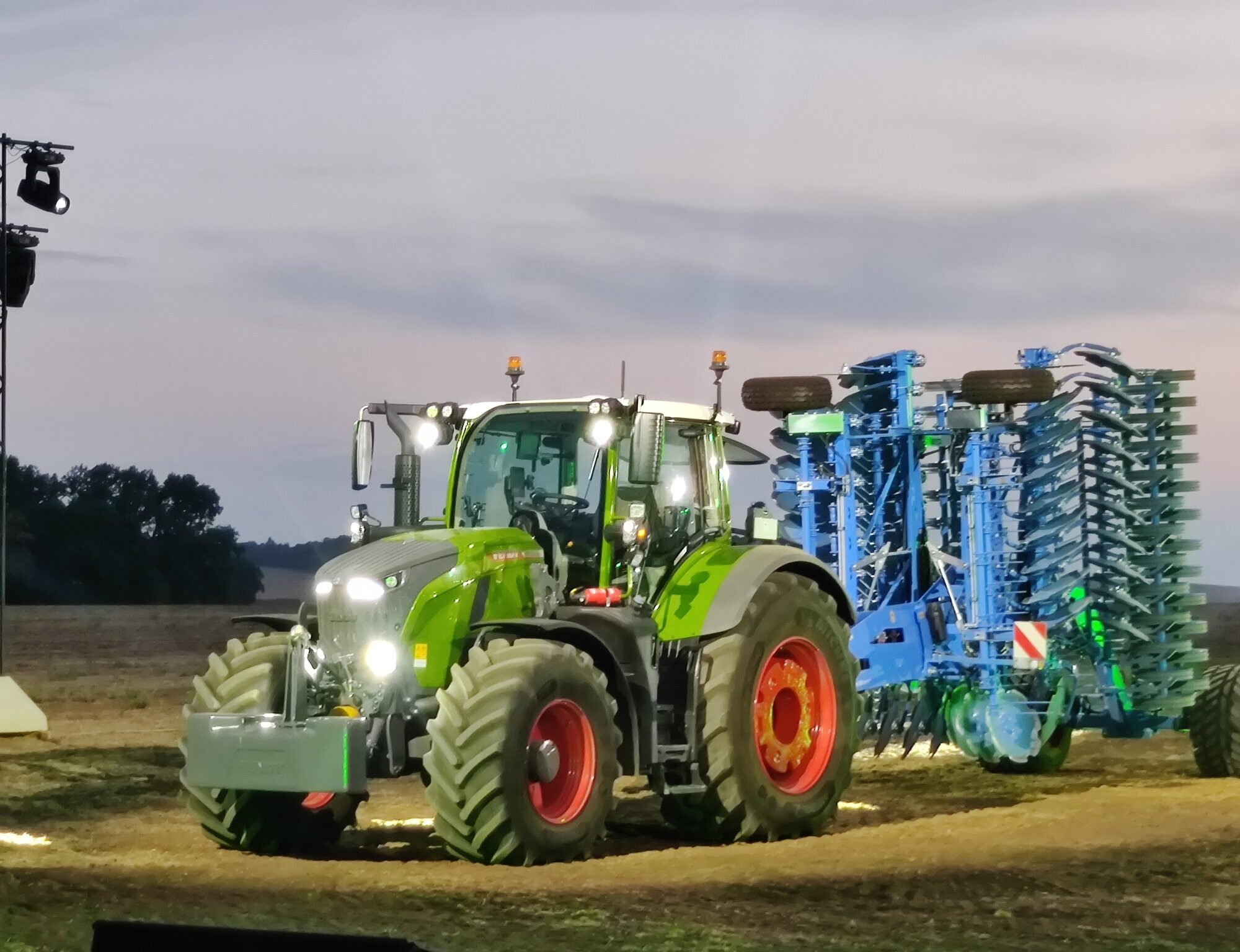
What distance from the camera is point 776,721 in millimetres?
11688

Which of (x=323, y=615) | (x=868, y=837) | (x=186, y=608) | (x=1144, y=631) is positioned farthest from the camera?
(x=186, y=608)

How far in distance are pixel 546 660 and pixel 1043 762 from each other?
698 cm

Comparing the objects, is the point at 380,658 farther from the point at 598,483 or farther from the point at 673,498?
the point at 673,498

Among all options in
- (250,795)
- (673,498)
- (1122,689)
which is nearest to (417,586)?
(250,795)

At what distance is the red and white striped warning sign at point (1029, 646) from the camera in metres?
14.2

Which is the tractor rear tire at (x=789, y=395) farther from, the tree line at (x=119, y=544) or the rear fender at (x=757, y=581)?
the tree line at (x=119, y=544)

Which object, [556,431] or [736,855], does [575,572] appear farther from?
[736,855]

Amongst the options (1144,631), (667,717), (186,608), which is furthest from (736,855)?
(186,608)

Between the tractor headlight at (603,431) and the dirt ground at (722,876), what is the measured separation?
7.29ft

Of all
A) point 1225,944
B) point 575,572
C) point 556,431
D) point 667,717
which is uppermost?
point 556,431

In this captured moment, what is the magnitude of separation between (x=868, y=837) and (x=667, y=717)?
1415 mm

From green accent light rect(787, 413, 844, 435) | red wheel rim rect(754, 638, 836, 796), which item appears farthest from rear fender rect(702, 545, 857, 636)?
green accent light rect(787, 413, 844, 435)

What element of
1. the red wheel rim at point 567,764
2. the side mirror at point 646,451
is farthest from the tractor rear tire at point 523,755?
the side mirror at point 646,451

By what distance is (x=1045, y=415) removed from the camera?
590 inches
